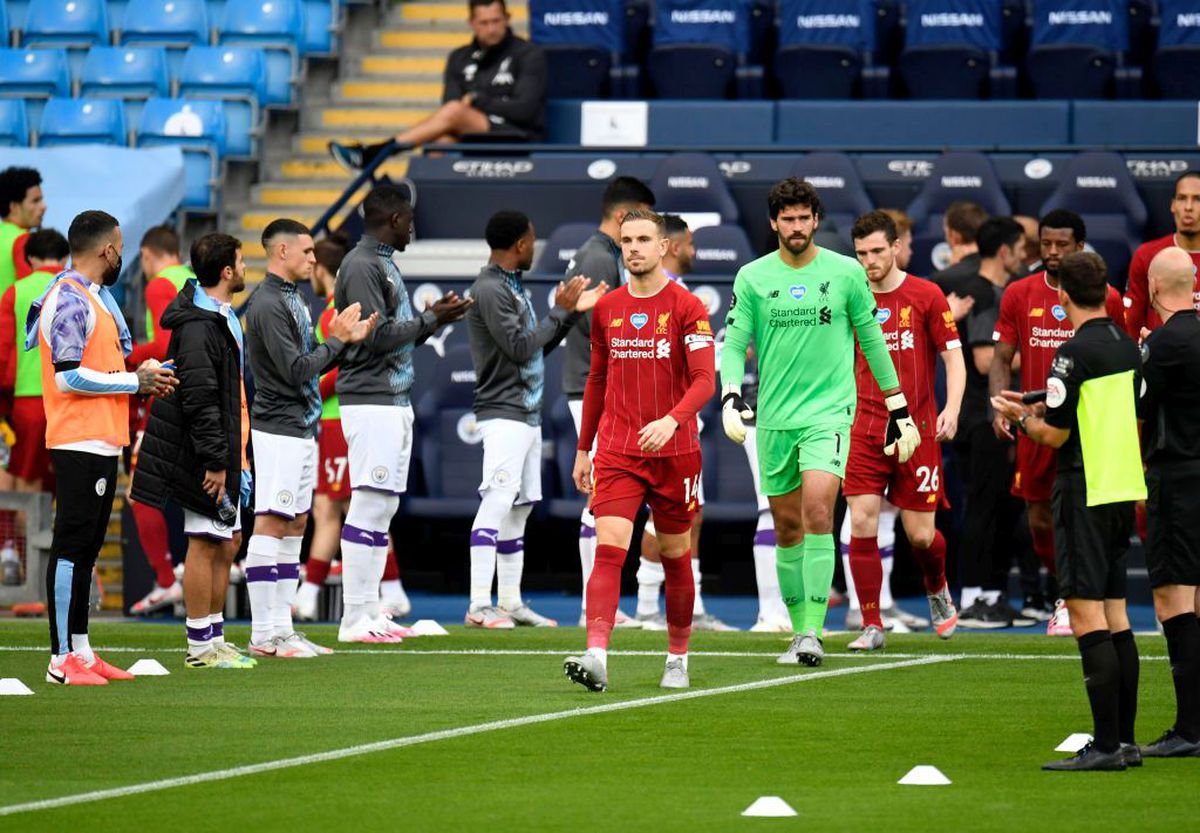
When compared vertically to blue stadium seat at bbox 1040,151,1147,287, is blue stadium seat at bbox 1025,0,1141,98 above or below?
above

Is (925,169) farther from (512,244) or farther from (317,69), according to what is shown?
(317,69)

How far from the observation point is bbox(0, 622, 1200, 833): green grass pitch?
650 cm

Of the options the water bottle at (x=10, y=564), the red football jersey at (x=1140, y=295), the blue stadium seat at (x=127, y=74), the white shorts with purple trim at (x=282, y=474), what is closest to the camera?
the white shorts with purple trim at (x=282, y=474)

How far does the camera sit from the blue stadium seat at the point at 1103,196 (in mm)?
16578

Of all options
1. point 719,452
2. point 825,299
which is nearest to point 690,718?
point 825,299

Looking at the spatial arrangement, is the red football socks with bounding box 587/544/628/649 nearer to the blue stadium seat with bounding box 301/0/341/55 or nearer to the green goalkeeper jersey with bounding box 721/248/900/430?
the green goalkeeper jersey with bounding box 721/248/900/430

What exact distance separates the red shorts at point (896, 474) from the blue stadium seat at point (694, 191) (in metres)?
5.77

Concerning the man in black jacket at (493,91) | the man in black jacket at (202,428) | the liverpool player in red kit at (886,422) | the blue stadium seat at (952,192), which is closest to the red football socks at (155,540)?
the man in black jacket at (202,428)

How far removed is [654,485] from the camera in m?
9.70

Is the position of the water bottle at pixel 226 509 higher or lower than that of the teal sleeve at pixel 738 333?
lower

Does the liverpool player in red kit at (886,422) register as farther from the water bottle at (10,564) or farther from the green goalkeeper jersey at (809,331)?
the water bottle at (10,564)

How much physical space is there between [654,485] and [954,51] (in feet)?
34.5

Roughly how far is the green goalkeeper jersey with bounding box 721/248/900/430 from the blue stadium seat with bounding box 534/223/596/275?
20.5 ft

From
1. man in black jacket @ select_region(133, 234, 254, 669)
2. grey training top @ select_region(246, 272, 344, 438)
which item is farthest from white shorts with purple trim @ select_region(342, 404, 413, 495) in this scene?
man in black jacket @ select_region(133, 234, 254, 669)
